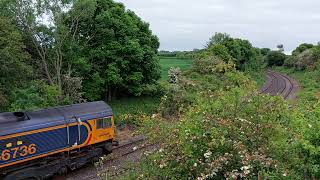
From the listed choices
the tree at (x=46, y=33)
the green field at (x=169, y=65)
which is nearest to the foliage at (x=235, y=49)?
the green field at (x=169, y=65)

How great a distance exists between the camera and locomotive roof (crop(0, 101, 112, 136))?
17453mm

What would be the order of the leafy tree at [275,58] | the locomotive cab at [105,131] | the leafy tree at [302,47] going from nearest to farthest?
the locomotive cab at [105,131]
the leafy tree at [302,47]
the leafy tree at [275,58]

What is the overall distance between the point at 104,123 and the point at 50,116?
3.56m

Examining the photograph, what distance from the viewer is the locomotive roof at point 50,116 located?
687 inches

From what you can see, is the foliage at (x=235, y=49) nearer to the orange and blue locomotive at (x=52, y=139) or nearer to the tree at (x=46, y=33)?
the tree at (x=46, y=33)

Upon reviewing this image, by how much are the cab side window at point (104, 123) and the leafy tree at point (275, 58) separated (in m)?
87.6

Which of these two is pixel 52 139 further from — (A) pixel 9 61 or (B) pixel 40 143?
(A) pixel 9 61

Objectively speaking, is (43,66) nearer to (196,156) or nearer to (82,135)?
(82,135)

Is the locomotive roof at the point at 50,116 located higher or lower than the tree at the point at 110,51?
lower

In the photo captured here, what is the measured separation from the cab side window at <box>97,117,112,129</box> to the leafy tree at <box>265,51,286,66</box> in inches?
3450

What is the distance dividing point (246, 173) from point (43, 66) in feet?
81.7

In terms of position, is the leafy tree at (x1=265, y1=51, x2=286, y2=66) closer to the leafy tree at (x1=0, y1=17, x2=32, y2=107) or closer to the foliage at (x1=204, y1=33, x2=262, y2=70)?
the foliage at (x1=204, y1=33, x2=262, y2=70)

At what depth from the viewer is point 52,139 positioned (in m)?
19.0

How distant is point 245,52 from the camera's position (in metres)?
70.3
